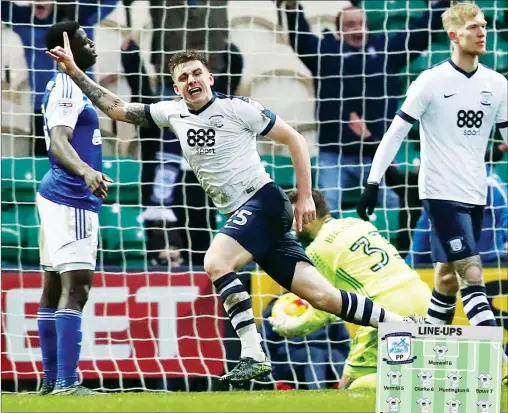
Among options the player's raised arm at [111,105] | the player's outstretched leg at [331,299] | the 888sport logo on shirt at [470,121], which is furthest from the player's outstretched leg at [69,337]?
the 888sport logo on shirt at [470,121]

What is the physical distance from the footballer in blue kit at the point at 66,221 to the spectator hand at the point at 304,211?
122 centimetres

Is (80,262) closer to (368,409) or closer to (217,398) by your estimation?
(217,398)

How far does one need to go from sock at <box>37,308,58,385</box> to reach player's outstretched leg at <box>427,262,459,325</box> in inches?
80.9

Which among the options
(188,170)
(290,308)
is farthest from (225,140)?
(188,170)

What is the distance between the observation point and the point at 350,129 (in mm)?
9688

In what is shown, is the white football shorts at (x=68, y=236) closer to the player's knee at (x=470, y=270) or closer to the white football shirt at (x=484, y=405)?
the player's knee at (x=470, y=270)

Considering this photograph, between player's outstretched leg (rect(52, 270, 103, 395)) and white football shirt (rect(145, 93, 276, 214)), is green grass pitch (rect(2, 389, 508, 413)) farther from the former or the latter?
white football shirt (rect(145, 93, 276, 214))

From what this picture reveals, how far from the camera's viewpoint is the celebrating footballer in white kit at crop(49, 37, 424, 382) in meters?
6.11

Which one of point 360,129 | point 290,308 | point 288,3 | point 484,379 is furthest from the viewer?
point 288,3

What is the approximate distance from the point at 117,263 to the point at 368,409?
12.2 feet

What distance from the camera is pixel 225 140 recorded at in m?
6.26

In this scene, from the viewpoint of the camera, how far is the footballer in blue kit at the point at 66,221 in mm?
6750

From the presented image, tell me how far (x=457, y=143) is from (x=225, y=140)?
4.52ft

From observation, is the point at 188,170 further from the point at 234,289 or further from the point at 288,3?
the point at 234,289
